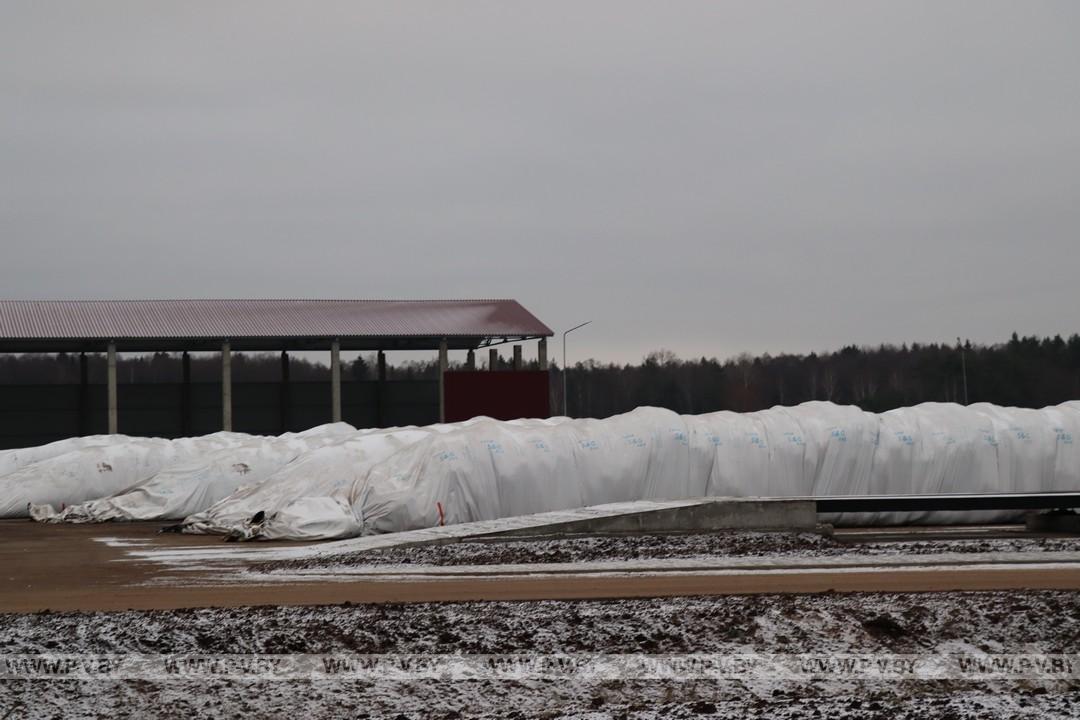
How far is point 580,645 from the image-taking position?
37.7ft

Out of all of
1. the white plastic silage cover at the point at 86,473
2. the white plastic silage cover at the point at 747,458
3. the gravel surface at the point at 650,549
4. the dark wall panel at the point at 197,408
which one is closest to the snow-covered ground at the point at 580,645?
the gravel surface at the point at 650,549

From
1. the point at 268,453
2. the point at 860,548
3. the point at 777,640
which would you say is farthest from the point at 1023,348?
A: the point at 777,640

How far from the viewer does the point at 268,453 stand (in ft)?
109

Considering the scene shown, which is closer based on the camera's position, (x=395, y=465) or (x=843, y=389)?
(x=395, y=465)

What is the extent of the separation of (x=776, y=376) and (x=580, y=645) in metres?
81.8

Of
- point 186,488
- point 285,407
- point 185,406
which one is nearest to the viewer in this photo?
point 186,488

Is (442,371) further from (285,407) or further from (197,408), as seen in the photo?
(197,408)

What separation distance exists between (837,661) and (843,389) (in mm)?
78279

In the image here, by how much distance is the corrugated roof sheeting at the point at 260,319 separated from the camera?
52.7 m

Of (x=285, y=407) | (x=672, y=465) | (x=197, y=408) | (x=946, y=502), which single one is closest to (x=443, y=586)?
(x=672, y=465)

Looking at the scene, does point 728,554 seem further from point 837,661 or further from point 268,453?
point 268,453

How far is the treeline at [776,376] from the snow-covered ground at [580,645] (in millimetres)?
58673

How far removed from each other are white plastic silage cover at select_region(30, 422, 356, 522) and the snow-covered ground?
1825 cm

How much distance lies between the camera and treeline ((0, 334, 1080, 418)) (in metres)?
76.8
